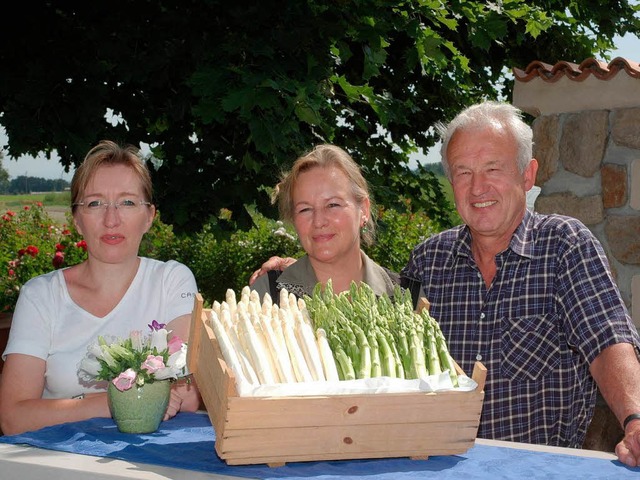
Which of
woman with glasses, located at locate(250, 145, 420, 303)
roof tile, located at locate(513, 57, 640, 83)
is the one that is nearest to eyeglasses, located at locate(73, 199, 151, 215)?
woman with glasses, located at locate(250, 145, 420, 303)

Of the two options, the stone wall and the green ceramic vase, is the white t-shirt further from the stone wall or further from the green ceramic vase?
the stone wall

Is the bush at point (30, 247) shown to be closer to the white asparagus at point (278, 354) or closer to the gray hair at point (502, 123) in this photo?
the gray hair at point (502, 123)

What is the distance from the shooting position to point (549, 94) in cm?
505

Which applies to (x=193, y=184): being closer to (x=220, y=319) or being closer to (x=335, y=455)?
(x=220, y=319)

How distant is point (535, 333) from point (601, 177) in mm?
2464

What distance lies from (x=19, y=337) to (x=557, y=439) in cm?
181

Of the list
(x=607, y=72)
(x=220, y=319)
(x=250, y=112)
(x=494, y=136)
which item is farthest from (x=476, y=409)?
(x=607, y=72)

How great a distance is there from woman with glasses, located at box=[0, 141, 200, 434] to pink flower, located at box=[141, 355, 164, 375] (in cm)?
34

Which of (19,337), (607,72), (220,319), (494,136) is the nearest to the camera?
(220,319)

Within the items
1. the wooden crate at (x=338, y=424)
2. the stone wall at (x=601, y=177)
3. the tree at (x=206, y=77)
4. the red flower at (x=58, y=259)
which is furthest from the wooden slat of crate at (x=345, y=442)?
the red flower at (x=58, y=259)

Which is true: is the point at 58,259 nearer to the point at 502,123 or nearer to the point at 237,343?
the point at 502,123

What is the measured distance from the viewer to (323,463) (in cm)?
196

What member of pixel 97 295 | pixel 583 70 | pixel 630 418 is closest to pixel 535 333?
pixel 630 418

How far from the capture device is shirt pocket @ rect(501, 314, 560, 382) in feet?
8.99
